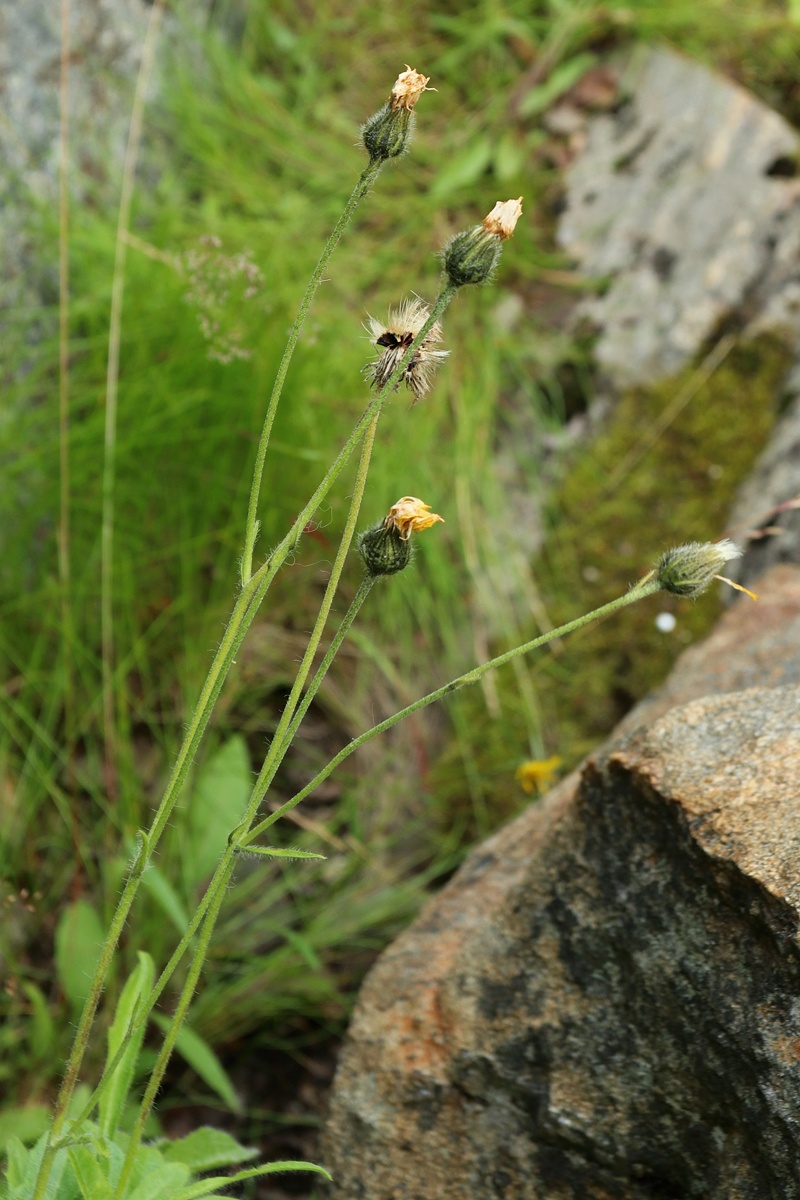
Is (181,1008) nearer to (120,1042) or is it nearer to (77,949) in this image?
(120,1042)

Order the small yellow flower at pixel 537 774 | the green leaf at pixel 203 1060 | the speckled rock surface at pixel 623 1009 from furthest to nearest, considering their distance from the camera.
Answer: the small yellow flower at pixel 537 774 → the green leaf at pixel 203 1060 → the speckled rock surface at pixel 623 1009

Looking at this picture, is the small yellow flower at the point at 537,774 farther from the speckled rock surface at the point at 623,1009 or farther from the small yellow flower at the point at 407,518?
the small yellow flower at the point at 407,518

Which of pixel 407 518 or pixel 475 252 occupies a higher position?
pixel 475 252

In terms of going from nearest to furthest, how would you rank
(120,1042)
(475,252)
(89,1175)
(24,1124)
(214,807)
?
(475,252) < (89,1175) < (120,1042) < (24,1124) < (214,807)

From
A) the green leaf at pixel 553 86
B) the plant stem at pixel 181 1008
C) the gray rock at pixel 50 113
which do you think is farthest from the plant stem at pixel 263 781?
the green leaf at pixel 553 86

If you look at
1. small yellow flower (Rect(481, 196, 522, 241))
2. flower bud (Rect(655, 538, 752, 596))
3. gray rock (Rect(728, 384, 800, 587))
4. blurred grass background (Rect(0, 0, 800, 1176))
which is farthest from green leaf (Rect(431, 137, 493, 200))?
flower bud (Rect(655, 538, 752, 596))

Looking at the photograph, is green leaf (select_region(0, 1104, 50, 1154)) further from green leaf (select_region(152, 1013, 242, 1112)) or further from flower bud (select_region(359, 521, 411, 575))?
flower bud (select_region(359, 521, 411, 575))

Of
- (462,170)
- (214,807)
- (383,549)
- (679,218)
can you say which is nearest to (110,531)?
(214,807)
